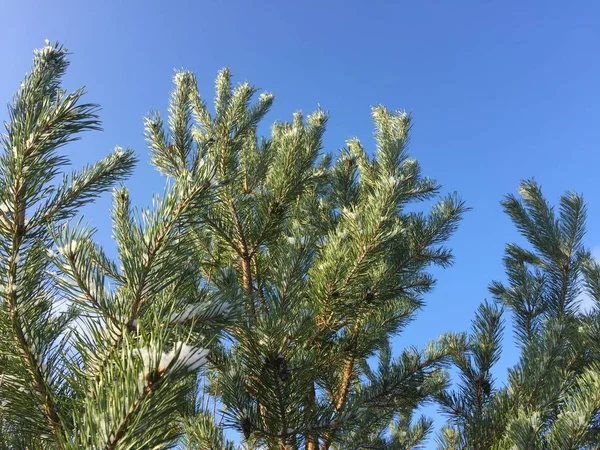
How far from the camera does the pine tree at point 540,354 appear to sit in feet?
5.92

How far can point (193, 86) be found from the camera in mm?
3514

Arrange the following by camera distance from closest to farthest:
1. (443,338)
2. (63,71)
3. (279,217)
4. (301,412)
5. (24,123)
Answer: (24,123) < (63,71) < (301,412) < (279,217) < (443,338)

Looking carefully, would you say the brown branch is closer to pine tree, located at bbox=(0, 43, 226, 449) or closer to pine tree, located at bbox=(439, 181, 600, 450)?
pine tree, located at bbox=(0, 43, 226, 449)

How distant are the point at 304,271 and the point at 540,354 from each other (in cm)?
126

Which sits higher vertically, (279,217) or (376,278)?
(279,217)

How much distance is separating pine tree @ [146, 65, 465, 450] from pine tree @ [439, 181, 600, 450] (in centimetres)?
32

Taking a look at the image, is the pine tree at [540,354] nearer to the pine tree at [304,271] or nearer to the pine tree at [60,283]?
the pine tree at [304,271]

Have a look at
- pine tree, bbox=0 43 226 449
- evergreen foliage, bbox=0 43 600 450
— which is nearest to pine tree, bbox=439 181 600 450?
evergreen foliage, bbox=0 43 600 450

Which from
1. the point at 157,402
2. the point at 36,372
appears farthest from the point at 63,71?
the point at 157,402

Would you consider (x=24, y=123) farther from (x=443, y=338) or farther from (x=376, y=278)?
(x=443, y=338)

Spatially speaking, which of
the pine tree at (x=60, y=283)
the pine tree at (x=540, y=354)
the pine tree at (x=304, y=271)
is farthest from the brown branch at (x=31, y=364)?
the pine tree at (x=540, y=354)

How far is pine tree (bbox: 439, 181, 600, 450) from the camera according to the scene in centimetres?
180

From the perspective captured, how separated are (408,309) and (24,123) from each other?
2.64 metres

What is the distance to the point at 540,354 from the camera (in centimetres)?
224
